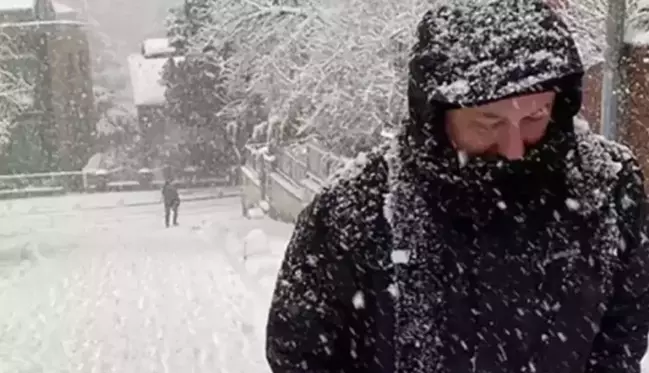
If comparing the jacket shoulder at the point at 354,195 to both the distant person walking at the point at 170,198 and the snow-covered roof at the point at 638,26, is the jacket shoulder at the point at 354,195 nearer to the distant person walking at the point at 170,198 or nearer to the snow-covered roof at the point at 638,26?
the snow-covered roof at the point at 638,26

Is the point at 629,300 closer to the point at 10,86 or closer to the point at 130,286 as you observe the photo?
the point at 10,86

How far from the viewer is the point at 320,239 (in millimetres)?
570

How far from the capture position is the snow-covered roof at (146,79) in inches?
55.3

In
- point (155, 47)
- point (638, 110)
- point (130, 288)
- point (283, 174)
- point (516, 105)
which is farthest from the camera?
point (130, 288)

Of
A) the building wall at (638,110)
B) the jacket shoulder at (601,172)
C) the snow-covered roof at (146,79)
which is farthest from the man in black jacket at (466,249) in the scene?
the snow-covered roof at (146,79)

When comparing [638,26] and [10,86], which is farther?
[10,86]

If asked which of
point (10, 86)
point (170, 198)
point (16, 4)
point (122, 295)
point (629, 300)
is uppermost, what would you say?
point (16, 4)

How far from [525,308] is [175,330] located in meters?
1.30

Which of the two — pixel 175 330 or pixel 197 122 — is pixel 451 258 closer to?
pixel 197 122

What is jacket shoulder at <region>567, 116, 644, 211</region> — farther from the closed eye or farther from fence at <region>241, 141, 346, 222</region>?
fence at <region>241, 141, 346, 222</region>

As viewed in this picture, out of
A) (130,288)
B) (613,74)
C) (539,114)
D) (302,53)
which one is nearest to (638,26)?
(613,74)

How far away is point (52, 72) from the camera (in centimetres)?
153

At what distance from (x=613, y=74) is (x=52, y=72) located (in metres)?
0.96

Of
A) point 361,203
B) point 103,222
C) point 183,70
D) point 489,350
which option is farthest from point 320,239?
point 103,222
